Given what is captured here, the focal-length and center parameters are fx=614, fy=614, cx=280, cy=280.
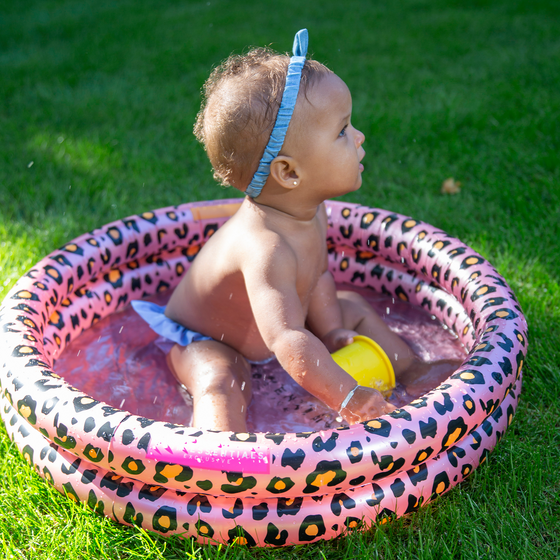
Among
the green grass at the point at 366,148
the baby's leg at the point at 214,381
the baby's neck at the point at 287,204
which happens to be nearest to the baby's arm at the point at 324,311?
the baby's leg at the point at 214,381

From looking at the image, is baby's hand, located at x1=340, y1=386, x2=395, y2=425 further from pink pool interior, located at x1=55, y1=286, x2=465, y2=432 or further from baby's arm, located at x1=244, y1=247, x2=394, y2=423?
pink pool interior, located at x1=55, y1=286, x2=465, y2=432

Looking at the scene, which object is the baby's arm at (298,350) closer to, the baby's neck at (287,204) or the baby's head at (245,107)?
the baby's neck at (287,204)

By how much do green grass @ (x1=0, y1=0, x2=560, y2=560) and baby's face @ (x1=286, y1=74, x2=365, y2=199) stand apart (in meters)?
1.10

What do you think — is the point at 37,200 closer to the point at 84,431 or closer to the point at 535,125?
the point at 84,431

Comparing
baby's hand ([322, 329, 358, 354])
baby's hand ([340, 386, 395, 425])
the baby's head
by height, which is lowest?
baby's hand ([322, 329, 358, 354])

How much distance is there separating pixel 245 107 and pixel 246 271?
0.55 meters

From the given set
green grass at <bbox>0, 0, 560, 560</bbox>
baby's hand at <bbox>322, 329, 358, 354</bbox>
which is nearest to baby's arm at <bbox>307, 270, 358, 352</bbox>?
baby's hand at <bbox>322, 329, 358, 354</bbox>

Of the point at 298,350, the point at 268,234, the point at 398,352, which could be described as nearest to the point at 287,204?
the point at 268,234

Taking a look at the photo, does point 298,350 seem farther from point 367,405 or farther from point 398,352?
point 398,352

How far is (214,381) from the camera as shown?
88.0 inches

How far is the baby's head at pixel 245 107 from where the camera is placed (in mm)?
1990

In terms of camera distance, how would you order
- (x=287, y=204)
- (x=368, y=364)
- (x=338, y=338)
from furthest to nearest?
(x=338, y=338) < (x=368, y=364) < (x=287, y=204)

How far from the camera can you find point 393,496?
1.77 metres

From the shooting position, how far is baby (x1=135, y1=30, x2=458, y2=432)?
1.99 meters
